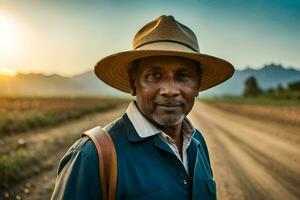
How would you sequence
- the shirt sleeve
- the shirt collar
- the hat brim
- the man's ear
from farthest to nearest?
the man's ear
the hat brim
the shirt collar
the shirt sleeve

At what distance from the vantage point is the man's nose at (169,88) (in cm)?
215

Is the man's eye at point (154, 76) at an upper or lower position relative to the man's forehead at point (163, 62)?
lower

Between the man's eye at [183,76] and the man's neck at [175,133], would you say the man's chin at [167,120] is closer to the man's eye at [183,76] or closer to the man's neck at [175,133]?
the man's neck at [175,133]

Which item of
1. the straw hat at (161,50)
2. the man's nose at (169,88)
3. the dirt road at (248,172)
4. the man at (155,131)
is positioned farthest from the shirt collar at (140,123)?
the dirt road at (248,172)

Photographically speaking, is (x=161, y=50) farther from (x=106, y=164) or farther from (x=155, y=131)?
(x=106, y=164)

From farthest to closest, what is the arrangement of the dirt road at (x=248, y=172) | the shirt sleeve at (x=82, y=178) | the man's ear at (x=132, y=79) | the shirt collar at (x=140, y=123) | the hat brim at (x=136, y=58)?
the dirt road at (x=248, y=172)
the man's ear at (x=132, y=79)
the hat brim at (x=136, y=58)
the shirt collar at (x=140, y=123)
the shirt sleeve at (x=82, y=178)

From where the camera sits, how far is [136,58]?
225 centimetres

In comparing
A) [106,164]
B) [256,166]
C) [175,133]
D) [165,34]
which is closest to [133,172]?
[106,164]

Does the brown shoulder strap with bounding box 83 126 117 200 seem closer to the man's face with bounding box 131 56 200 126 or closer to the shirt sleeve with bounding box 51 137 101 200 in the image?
the shirt sleeve with bounding box 51 137 101 200

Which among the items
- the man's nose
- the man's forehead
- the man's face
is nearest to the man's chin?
the man's face

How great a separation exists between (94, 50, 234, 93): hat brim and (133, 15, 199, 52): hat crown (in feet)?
0.22

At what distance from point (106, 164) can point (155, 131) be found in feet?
1.01

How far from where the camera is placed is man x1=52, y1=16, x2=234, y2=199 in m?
1.88

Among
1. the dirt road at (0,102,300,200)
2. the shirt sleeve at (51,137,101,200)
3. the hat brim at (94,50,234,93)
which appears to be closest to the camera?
the shirt sleeve at (51,137,101,200)
